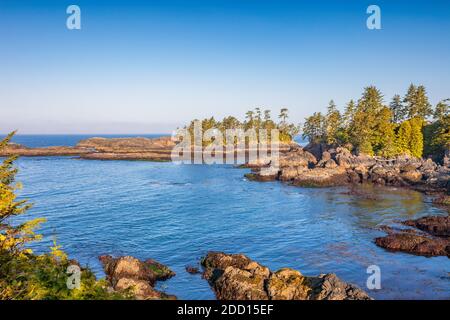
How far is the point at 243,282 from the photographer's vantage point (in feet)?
82.7

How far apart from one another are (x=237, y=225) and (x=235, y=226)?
0.55 metres

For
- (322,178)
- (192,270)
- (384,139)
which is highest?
(384,139)

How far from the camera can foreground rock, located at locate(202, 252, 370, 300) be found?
74.9ft

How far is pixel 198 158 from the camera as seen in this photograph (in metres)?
149

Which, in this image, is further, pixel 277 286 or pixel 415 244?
pixel 415 244

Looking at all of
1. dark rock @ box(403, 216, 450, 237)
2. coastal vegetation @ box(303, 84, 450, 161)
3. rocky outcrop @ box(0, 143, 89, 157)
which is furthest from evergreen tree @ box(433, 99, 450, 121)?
rocky outcrop @ box(0, 143, 89, 157)

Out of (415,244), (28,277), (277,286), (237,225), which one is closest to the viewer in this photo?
(28,277)

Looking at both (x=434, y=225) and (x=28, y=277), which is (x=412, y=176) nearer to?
(x=434, y=225)

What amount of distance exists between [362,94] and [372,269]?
323 feet

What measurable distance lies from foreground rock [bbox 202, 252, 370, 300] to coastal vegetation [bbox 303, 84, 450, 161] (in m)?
76.0

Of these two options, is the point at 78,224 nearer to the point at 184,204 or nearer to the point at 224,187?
the point at 184,204

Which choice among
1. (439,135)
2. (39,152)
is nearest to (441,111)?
(439,135)

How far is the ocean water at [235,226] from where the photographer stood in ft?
101

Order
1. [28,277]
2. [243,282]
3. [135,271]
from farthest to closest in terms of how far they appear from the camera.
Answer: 1. [135,271]
2. [243,282]
3. [28,277]
